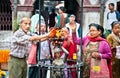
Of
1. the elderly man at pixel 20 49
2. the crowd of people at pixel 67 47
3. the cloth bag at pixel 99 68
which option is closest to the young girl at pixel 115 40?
the crowd of people at pixel 67 47

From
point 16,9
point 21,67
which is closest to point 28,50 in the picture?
point 21,67

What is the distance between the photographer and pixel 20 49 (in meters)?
7.57

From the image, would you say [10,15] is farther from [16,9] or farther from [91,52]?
[91,52]

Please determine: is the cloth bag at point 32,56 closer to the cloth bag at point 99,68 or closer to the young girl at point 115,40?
the cloth bag at point 99,68

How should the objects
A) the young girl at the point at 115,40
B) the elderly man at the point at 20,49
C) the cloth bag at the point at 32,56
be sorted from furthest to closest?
the young girl at the point at 115,40, the cloth bag at the point at 32,56, the elderly man at the point at 20,49

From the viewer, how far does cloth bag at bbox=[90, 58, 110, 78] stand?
7.23m

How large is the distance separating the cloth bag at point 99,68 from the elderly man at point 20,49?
112 centimetres

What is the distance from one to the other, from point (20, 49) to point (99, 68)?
1372mm

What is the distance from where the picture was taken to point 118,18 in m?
13.2

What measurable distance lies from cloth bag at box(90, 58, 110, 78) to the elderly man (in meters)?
1.12

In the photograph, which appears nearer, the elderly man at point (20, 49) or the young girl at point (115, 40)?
the elderly man at point (20, 49)

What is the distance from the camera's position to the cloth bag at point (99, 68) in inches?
285

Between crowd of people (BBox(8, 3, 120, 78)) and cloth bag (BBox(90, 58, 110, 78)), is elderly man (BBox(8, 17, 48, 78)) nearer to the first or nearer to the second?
crowd of people (BBox(8, 3, 120, 78))

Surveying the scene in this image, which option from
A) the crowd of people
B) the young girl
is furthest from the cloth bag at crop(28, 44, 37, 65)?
the young girl
